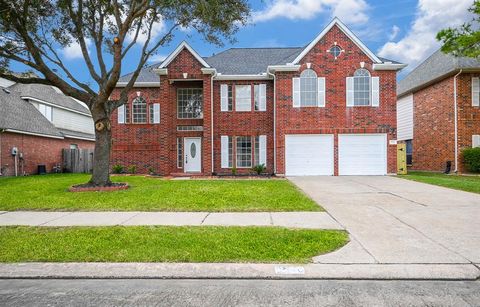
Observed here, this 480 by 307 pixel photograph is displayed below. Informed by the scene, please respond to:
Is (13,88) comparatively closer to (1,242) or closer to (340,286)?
(1,242)

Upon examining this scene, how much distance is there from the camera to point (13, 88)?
1014 inches

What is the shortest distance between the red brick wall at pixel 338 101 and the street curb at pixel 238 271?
13254 millimetres

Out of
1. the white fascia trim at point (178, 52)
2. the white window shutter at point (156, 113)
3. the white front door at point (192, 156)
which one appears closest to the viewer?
the white fascia trim at point (178, 52)

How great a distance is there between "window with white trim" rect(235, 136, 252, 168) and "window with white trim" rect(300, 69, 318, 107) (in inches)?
153

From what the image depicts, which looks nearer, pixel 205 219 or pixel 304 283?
pixel 304 283

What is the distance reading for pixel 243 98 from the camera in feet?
61.0

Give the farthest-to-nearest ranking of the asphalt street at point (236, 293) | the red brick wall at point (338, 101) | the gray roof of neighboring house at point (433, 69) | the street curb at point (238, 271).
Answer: the gray roof of neighboring house at point (433, 69) → the red brick wall at point (338, 101) → the street curb at point (238, 271) → the asphalt street at point (236, 293)

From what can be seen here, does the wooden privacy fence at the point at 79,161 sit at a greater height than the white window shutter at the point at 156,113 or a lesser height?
lesser

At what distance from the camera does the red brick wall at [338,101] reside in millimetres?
17266

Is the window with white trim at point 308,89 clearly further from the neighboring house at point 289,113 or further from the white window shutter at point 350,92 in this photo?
the white window shutter at point 350,92

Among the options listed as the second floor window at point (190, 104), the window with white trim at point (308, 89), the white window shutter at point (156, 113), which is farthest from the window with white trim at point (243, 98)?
the white window shutter at point (156, 113)

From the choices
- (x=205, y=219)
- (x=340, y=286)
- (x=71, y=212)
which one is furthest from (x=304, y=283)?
(x=71, y=212)

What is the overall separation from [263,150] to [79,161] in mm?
14420

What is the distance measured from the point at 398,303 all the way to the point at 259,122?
1554 centimetres
